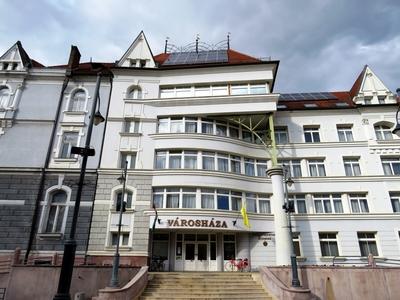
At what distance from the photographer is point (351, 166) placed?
2459 centimetres

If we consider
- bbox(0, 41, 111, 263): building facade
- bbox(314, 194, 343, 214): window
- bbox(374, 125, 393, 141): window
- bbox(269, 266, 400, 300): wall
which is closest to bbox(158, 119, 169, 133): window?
bbox(0, 41, 111, 263): building facade

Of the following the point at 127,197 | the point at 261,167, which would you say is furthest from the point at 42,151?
the point at 261,167

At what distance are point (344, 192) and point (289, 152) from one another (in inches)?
214

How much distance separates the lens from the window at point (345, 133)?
25703 mm

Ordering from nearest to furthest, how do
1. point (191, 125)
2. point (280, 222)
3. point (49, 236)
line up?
point (49, 236)
point (280, 222)
point (191, 125)

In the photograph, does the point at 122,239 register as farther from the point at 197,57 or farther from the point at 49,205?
the point at 197,57

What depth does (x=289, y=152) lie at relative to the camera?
25.1 m

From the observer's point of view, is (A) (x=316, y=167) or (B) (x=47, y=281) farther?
(A) (x=316, y=167)

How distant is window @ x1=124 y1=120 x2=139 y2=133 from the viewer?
78.4 feet

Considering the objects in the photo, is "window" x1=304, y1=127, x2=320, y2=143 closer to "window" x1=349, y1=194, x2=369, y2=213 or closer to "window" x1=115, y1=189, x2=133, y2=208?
"window" x1=349, y1=194, x2=369, y2=213

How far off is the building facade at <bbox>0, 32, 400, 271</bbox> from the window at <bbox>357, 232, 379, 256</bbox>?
0.26ft

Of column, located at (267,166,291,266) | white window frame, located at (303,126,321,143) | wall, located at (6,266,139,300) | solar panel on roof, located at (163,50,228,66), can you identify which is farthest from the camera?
solar panel on roof, located at (163,50,228,66)

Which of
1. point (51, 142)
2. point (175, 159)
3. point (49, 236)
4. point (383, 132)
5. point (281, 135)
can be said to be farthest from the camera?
point (281, 135)

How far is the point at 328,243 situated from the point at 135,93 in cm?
2039
